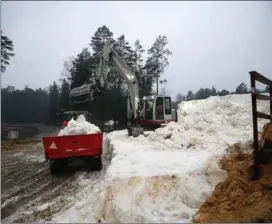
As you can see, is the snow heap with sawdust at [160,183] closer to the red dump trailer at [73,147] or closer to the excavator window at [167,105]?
the red dump trailer at [73,147]

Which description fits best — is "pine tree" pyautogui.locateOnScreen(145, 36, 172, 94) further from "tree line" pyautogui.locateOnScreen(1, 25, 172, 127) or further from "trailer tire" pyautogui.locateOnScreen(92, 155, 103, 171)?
"trailer tire" pyautogui.locateOnScreen(92, 155, 103, 171)

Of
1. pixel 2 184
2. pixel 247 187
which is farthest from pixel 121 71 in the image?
pixel 247 187

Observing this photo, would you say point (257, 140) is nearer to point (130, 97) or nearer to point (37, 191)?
point (37, 191)

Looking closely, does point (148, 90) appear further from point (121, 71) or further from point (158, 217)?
point (158, 217)

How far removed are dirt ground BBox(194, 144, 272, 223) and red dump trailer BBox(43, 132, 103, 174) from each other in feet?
15.2

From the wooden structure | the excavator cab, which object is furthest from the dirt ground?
the excavator cab

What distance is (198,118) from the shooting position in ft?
43.4

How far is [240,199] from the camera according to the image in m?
5.49

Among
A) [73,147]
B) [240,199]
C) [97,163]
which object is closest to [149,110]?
[97,163]

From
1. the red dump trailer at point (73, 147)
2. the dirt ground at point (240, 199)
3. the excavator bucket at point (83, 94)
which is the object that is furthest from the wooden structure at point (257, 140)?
the excavator bucket at point (83, 94)

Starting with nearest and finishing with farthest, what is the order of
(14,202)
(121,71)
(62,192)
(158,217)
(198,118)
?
(158,217) → (14,202) → (62,192) → (198,118) → (121,71)

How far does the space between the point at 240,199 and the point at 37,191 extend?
216 inches

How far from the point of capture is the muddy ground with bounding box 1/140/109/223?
6484 mm

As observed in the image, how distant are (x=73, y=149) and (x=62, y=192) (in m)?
2.38
